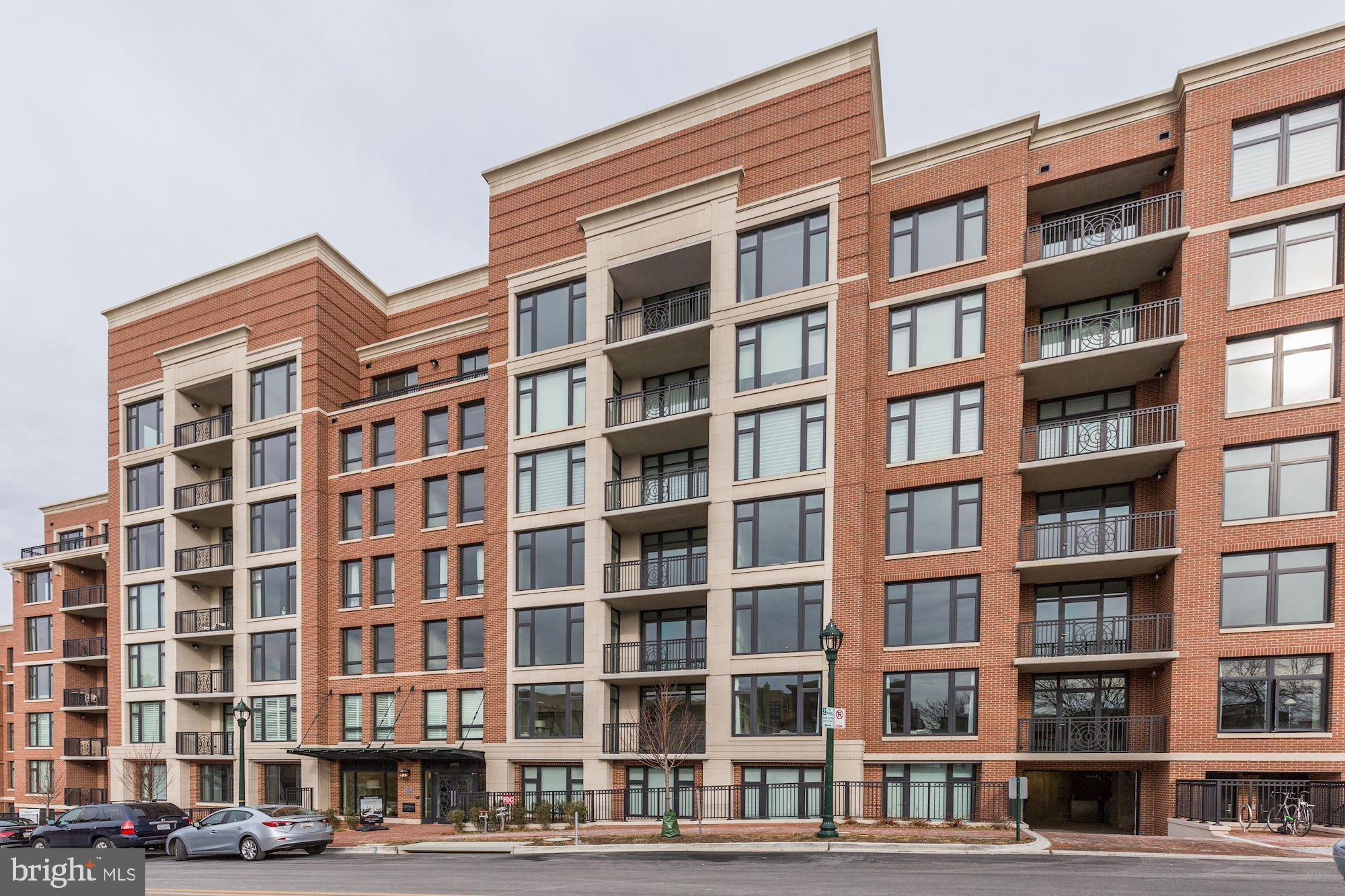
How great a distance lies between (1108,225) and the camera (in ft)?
81.3

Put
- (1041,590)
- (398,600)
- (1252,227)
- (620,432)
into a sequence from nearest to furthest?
(1252,227) < (1041,590) < (620,432) < (398,600)

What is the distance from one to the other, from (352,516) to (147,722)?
1408 cm

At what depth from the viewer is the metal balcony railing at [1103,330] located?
23484mm

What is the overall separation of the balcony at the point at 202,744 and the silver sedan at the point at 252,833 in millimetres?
15182

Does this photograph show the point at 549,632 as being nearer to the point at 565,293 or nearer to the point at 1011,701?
the point at 565,293

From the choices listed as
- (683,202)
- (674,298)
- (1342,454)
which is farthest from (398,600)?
(1342,454)

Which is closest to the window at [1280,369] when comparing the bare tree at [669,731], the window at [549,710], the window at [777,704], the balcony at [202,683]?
the window at [777,704]

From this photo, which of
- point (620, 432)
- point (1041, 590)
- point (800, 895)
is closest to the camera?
point (800, 895)

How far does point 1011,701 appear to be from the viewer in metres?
23.1

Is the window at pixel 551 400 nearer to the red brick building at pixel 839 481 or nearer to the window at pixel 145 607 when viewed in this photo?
the red brick building at pixel 839 481

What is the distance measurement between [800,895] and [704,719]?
45.1 feet

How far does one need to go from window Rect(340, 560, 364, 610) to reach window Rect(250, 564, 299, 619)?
189cm

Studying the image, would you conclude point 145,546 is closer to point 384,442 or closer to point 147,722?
point 147,722

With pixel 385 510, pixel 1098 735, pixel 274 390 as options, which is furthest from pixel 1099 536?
pixel 274 390
